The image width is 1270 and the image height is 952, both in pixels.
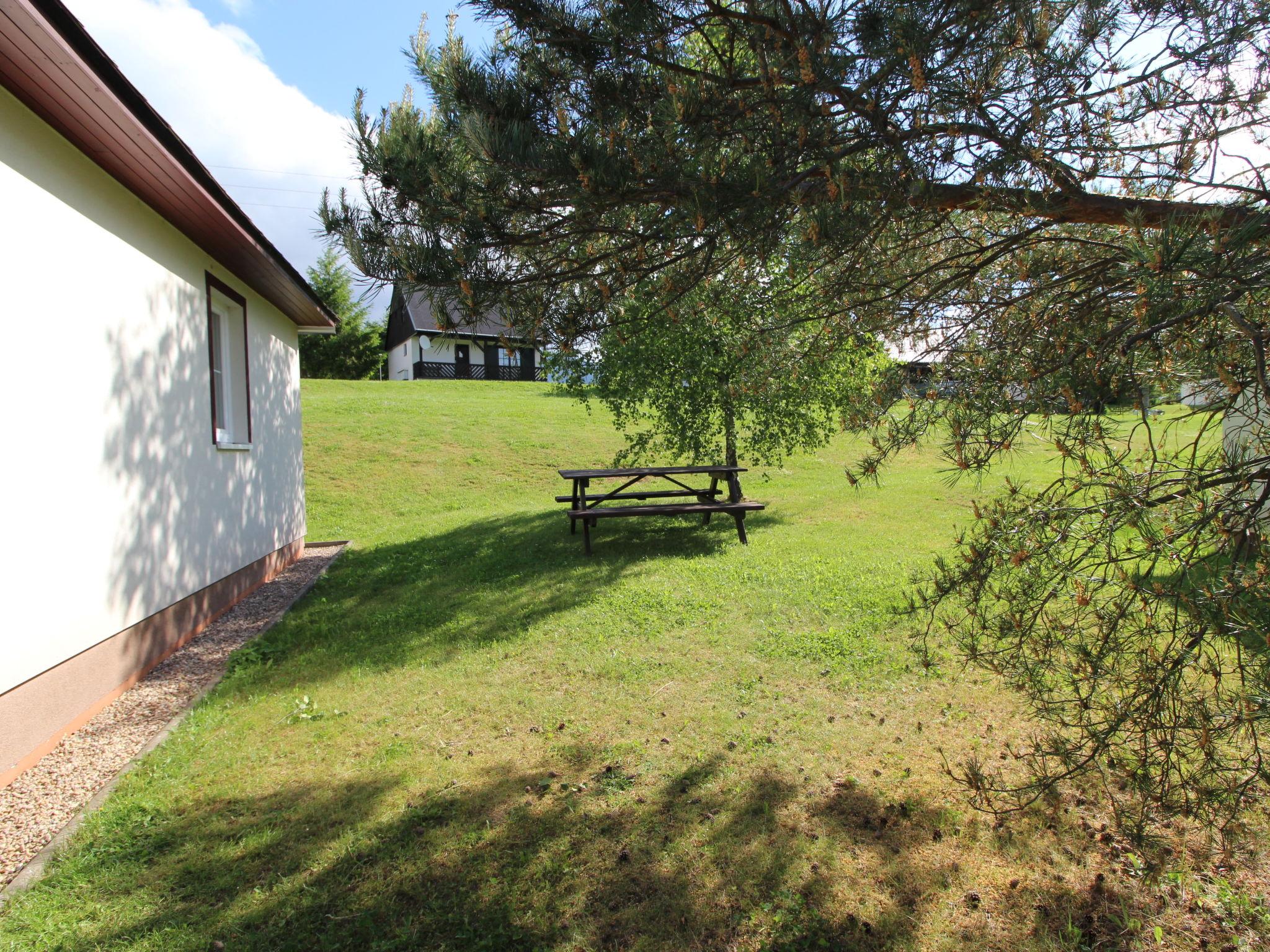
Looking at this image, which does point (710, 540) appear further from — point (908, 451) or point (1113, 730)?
point (1113, 730)

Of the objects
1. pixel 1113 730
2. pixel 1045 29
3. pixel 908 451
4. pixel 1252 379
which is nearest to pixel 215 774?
pixel 908 451

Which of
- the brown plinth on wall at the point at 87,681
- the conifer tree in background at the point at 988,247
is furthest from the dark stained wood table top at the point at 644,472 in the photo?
the conifer tree in background at the point at 988,247

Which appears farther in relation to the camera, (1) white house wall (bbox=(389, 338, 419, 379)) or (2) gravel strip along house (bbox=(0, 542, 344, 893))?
(1) white house wall (bbox=(389, 338, 419, 379))

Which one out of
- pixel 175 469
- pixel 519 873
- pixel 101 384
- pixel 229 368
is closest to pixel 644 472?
pixel 229 368

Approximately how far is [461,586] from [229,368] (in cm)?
325

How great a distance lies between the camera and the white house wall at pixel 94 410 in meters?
3.79

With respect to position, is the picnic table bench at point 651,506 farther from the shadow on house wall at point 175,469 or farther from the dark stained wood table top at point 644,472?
the shadow on house wall at point 175,469

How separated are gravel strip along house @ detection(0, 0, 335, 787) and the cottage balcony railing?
91.0ft

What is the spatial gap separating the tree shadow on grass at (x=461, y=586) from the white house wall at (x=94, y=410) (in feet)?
3.92

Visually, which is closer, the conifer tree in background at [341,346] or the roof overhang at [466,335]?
the roof overhang at [466,335]

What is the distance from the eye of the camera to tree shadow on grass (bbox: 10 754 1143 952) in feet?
8.34

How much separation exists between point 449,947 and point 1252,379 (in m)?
3.12

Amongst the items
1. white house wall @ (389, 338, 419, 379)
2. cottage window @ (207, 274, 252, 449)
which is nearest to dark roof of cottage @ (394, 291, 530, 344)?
cottage window @ (207, 274, 252, 449)

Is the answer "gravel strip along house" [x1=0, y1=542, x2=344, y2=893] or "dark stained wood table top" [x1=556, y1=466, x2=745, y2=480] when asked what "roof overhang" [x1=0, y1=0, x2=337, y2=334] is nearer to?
"gravel strip along house" [x1=0, y1=542, x2=344, y2=893]
